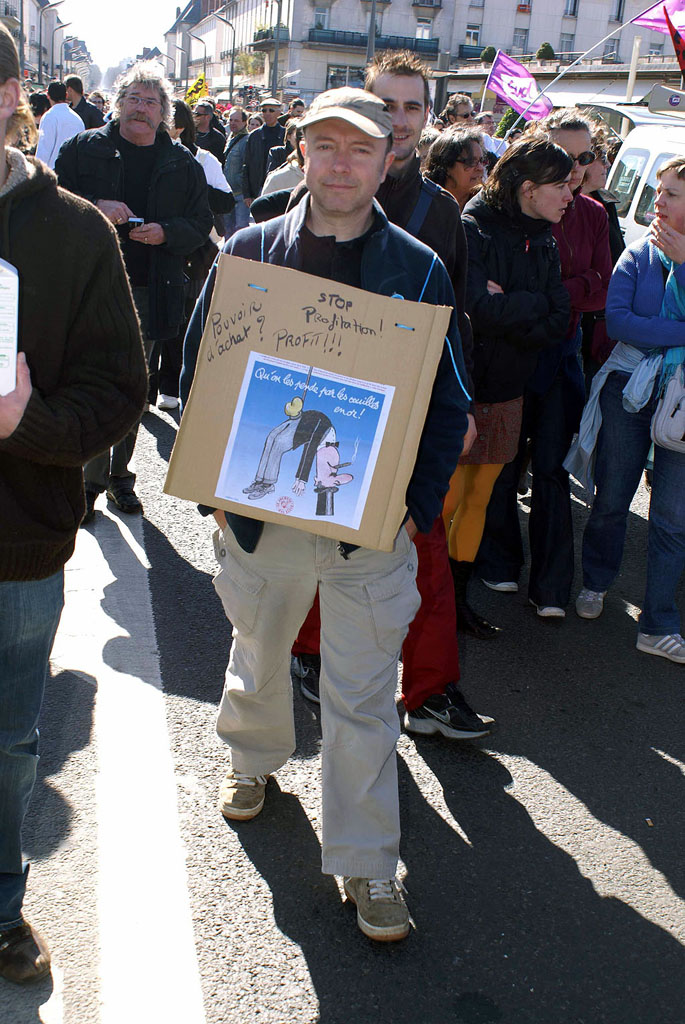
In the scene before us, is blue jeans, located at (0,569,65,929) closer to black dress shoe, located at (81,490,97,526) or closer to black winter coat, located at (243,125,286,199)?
black dress shoe, located at (81,490,97,526)

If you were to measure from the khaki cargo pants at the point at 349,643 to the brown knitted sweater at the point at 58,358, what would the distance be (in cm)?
60

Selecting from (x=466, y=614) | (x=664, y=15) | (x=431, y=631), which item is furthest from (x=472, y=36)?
(x=431, y=631)

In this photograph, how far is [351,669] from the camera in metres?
2.62

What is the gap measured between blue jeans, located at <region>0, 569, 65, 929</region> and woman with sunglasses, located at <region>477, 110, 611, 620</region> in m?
2.90

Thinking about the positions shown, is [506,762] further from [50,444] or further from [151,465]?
[151,465]

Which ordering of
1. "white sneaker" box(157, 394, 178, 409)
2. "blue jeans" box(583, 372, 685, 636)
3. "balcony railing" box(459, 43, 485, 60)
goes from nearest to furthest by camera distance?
"blue jeans" box(583, 372, 685, 636) < "white sneaker" box(157, 394, 178, 409) < "balcony railing" box(459, 43, 485, 60)

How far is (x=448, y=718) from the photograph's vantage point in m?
3.56

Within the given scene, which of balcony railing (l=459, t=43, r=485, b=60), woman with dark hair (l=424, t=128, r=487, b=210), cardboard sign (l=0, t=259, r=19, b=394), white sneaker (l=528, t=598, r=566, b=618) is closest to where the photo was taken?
cardboard sign (l=0, t=259, r=19, b=394)

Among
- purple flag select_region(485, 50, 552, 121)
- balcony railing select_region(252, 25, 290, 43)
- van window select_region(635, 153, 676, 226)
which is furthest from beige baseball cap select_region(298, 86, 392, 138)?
balcony railing select_region(252, 25, 290, 43)

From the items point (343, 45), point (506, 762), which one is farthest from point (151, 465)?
point (343, 45)

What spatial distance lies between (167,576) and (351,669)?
A: 7.50 feet

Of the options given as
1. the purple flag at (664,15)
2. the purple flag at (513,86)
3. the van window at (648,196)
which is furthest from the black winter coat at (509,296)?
the purple flag at (513,86)

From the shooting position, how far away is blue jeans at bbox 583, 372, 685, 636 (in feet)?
14.4

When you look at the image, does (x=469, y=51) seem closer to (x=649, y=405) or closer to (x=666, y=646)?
(x=649, y=405)
